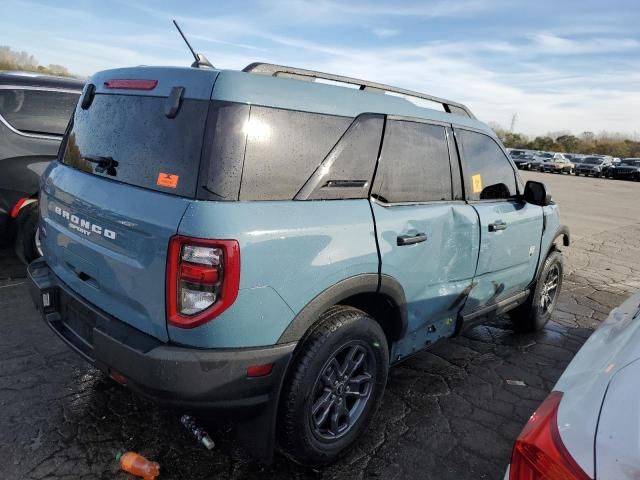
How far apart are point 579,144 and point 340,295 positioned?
2855 inches

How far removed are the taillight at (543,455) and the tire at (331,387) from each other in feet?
3.40

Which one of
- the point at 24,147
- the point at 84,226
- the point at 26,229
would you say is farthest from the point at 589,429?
the point at 24,147

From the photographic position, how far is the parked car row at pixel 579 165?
3859 cm

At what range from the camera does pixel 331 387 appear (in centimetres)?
255

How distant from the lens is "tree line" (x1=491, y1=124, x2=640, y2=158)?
61544 mm

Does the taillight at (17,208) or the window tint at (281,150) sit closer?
the window tint at (281,150)

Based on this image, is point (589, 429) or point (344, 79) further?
point (344, 79)

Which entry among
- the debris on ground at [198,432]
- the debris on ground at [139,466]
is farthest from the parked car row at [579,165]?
the debris on ground at [139,466]

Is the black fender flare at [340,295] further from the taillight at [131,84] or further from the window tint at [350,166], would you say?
the taillight at [131,84]

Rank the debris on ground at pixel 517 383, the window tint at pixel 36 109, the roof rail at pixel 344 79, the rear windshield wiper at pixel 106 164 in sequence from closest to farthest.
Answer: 1. the roof rail at pixel 344 79
2. the rear windshield wiper at pixel 106 164
3. the debris on ground at pixel 517 383
4. the window tint at pixel 36 109

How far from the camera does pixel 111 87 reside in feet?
Result: 8.65

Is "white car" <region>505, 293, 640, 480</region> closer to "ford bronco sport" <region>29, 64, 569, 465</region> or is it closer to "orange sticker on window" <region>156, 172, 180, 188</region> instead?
"ford bronco sport" <region>29, 64, 569, 465</region>

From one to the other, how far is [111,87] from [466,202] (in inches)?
88.2

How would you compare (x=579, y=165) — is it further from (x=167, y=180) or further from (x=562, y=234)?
(x=167, y=180)
